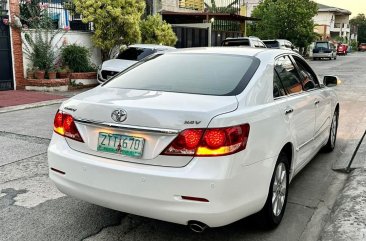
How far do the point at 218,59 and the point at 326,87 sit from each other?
217cm

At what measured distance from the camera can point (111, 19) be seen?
14594 millimetres

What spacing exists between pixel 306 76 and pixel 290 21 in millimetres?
33591

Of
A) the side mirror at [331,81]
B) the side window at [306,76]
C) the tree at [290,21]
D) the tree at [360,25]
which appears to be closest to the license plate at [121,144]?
the side window at [306,76]

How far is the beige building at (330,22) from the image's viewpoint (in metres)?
70.8

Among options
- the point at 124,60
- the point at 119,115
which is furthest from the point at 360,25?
the point at 119,115

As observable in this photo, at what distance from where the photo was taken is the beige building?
70.8 meters

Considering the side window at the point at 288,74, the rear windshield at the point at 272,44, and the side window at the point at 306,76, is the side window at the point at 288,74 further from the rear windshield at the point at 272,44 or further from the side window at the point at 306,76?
the rear windshield at the point at 272,44

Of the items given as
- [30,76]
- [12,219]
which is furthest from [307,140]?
[30,76]

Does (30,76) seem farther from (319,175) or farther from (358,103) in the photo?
(319,175)

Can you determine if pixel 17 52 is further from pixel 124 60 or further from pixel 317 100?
pixel 317 100

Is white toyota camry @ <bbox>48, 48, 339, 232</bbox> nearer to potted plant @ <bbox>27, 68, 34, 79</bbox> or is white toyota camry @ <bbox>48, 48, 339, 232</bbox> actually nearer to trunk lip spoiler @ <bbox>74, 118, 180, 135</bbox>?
trunk lip spoiler @ <bbox>74, 118, 180, 135</bbox>

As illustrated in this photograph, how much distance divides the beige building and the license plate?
67.2 m

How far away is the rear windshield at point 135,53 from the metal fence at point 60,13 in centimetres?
227

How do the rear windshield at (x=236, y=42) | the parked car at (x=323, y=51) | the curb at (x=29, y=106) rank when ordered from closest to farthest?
1. the curb at (x=29, y=106)
2. the rear windshield at (x=236, y=42)
3. the parked car at (x=323, y=51)
